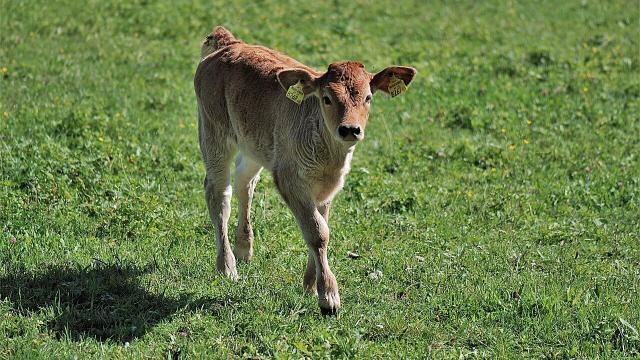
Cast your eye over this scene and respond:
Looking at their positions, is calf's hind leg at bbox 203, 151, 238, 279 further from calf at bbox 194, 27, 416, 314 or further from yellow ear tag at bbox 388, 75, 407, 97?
yellow ear tag at bbox 388, 75, 407, 97

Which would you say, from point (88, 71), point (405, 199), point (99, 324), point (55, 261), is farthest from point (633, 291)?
point (88, 71)

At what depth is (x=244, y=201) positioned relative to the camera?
9750mm

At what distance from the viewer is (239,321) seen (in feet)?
25.1

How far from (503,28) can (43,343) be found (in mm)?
15388

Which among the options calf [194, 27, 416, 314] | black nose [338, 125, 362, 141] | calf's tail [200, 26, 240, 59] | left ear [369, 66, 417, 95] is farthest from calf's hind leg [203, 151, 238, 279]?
black nose [338, 125, 362, 141]

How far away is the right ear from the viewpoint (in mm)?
8141

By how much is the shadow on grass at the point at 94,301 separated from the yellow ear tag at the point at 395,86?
89.4 inches

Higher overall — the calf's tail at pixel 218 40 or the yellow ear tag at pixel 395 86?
the yellow ear tag at pixel 395 86

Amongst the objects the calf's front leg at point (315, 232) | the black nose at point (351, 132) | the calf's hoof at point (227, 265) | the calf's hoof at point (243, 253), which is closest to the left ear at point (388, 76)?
the black nose at point (351, 132)

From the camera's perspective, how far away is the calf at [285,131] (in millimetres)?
7934

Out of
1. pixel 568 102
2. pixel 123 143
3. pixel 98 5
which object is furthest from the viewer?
pixel 98 5

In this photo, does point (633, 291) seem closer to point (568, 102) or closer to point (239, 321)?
point (239, 321)

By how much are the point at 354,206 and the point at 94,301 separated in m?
3.85

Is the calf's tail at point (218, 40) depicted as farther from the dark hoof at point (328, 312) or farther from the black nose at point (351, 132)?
the dark hoof at point (328, 312)
